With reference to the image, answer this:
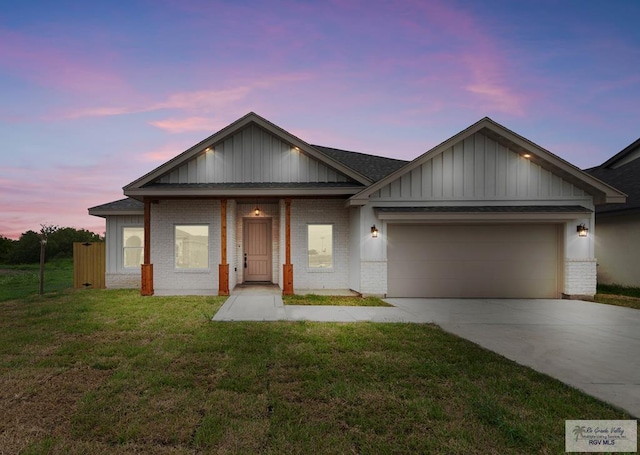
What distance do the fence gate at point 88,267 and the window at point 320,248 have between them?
8.34 metres

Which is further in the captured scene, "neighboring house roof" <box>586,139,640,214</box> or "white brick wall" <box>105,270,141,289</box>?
"neighboring house roof" <box>586,139,640,214</box>

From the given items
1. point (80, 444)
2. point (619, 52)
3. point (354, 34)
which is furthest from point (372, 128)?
point (80, 444)

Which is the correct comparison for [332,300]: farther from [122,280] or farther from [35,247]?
[35,247]

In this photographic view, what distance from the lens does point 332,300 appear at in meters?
9.20

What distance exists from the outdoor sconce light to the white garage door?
581mm

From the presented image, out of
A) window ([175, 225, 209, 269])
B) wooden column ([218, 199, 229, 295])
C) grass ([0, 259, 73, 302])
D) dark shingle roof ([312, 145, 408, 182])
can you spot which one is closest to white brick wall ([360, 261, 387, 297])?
dark shingle roof ([312, 145, 408, 182])

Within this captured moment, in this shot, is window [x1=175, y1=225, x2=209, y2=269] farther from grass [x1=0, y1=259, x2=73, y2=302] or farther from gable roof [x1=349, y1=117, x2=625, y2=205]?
gable roof [x1=349, y1=117, x2=625, y2=205]

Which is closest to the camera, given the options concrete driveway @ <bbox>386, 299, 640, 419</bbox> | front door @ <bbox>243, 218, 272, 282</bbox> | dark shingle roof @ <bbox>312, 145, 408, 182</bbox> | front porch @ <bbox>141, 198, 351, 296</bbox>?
concrete driveway @ <bbox>386, 299, 640, 419</bbox>

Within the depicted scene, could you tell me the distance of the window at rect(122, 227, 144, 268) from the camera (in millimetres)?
11812

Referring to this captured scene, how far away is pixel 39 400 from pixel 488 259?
11.3m

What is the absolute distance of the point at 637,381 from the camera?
3840mm

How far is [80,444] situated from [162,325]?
3.98 metres

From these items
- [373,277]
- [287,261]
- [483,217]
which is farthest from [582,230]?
[287,261]

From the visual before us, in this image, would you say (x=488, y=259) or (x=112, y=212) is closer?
(x=488, y=259)
